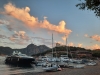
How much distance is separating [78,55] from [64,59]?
71.9m

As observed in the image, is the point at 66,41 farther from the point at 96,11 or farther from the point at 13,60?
the point at 96,11

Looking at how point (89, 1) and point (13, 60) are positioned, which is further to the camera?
point (13, 60)

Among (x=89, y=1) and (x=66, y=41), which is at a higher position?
(x=66, y=41)

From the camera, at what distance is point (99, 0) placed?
53.5 feet

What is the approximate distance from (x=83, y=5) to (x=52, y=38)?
9909 centimetres

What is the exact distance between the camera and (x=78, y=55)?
645ft

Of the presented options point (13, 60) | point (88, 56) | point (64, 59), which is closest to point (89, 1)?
point (13, 60)

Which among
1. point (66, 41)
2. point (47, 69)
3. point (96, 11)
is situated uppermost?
point (66, 41)

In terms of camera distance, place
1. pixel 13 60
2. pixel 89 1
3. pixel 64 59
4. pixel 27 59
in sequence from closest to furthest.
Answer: pixel 89 1
pixel 27 59
pixel 13 60
pixel 64 59

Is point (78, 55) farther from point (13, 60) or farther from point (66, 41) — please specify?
point (13, 60)

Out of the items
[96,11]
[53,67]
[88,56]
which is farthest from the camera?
[88,56]

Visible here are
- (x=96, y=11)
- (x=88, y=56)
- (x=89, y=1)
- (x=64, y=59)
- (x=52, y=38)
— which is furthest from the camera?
(x=88, y=56)

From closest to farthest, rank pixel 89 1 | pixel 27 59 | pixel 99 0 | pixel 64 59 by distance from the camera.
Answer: pixel 99 0, pixel 89 1, pixel 27 59, pixel 64 59

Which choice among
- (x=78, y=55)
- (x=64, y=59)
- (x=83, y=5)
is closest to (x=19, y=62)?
(x=64, y=59)
